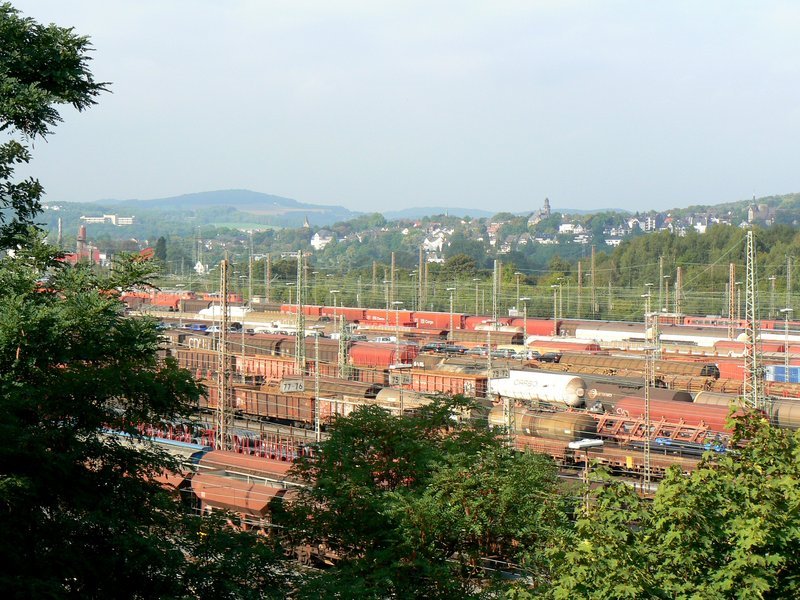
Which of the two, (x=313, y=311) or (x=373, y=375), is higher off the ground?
(x=313, y=311)

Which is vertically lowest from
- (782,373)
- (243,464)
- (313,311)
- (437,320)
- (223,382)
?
(243,464)

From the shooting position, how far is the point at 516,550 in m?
11.6

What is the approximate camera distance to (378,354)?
35625 millimetres

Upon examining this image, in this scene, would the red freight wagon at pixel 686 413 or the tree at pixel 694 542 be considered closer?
the tree at pixel 694 542

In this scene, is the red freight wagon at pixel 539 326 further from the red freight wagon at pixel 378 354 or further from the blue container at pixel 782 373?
the blue container at pixel 782 373

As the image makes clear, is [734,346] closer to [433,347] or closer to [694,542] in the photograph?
[433,347]

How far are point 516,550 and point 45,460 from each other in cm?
577

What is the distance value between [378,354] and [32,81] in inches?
1031

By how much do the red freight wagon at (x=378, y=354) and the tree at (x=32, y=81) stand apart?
2448 cm

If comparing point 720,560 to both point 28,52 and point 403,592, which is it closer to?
point 403,592

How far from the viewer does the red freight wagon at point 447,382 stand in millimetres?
28797

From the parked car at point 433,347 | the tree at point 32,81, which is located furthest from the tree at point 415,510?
the parked car at point 433,347

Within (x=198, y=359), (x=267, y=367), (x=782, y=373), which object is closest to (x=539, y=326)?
(x=782, y=373)

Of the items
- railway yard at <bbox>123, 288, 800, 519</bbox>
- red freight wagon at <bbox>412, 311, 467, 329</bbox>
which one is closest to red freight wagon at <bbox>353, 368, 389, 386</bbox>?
railway yard at <bbox>123, 288, 800, 519</bbox>
